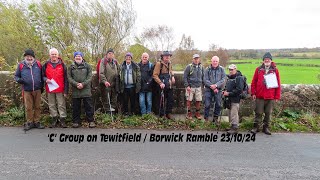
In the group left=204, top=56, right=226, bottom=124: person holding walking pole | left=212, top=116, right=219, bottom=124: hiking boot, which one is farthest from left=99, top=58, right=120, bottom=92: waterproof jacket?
left=212, top=116, right=219, bottom=124: hiking boot

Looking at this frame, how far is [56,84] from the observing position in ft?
23.3

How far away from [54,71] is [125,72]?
1.80m

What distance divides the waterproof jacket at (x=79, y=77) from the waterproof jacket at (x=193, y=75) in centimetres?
260

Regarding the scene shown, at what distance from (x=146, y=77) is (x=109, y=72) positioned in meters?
1.01

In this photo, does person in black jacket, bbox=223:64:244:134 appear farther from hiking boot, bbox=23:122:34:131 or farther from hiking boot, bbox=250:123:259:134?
hiking boot, bbox=23:122:34:131

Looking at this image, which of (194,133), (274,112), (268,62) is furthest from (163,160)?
(274,112)

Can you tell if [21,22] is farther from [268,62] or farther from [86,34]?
[268,62]

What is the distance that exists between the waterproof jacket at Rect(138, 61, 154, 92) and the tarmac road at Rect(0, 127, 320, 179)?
160cm

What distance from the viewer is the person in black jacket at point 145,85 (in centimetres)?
776

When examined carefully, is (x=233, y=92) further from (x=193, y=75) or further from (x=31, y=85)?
(x=31, y=85)

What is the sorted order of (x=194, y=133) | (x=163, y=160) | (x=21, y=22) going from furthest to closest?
(x=21, y=22), (x=194, y=133), (x=163, y=160)

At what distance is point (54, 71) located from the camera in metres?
7.06

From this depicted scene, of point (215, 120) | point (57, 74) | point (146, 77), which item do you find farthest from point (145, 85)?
point (57, 74)

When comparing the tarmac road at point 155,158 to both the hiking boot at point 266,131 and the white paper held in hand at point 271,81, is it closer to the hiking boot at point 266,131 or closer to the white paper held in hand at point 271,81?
the hiking boot at point 266,131
